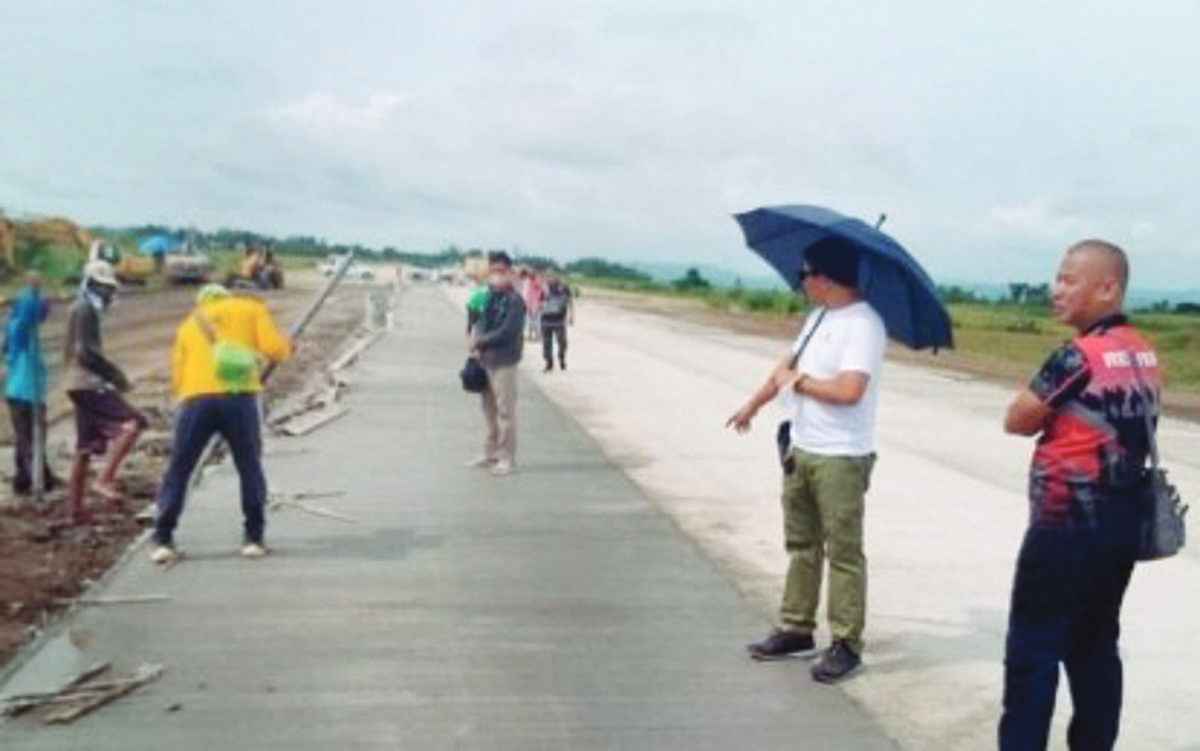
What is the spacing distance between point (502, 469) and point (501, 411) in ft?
1.58

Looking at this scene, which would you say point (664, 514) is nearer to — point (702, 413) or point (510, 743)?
point (510, 743)

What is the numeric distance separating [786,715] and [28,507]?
7182 millimetres

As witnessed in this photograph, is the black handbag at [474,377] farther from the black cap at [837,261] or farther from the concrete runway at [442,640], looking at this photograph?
the black cap at [837,261]

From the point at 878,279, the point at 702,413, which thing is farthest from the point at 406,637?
the point at 702,413

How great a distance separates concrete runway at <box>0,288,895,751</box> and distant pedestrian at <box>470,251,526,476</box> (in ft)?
3.85

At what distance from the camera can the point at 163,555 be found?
8.49 metres

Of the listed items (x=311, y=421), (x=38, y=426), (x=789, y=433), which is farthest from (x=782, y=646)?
(x=311, y=421)

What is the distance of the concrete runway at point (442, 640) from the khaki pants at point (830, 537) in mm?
279

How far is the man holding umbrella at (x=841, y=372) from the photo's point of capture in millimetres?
6277

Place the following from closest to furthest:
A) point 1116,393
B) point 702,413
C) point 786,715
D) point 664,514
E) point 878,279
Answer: point 1116,393
point 786,715
point 878,279
point 664,514
point 702,413

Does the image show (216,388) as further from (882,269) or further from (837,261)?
(882,269)

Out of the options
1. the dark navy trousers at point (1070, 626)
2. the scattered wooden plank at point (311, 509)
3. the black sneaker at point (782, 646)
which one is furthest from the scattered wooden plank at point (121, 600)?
the dark navy trousers at point (1070, 626)

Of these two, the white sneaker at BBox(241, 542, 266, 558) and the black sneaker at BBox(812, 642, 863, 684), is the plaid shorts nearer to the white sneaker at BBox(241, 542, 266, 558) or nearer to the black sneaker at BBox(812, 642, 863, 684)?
the white sneaker at BBox(241, 542, 266, 558)

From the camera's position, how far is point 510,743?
548cm
